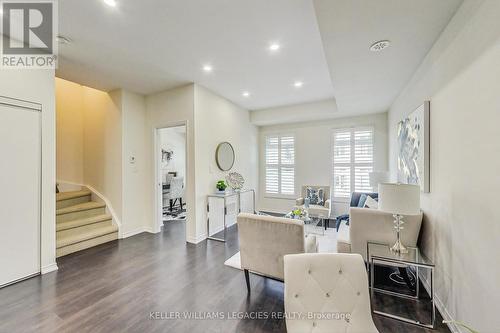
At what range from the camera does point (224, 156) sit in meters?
4.64

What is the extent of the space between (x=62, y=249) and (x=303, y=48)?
4449 mm

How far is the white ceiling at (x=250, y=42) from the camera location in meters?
1.82

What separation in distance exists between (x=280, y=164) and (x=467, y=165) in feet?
14.9

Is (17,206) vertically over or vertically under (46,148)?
under

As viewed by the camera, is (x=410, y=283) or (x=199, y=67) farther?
(x=199, y=67)

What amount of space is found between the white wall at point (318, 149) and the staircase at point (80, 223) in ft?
13.0

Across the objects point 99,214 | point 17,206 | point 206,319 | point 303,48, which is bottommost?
point 206,319

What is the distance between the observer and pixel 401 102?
137 inches

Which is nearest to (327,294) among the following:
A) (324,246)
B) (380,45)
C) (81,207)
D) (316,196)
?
(380,45)

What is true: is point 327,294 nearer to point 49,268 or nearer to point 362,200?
point 362,200

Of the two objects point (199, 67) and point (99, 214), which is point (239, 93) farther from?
point (99, 214)

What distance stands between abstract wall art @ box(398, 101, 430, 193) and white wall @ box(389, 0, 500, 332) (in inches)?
3.0

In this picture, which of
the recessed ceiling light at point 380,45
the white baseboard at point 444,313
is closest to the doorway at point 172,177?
the recessed ceiling light at point 380,45

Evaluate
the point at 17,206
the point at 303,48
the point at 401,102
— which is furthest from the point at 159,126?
the point at 401,102
